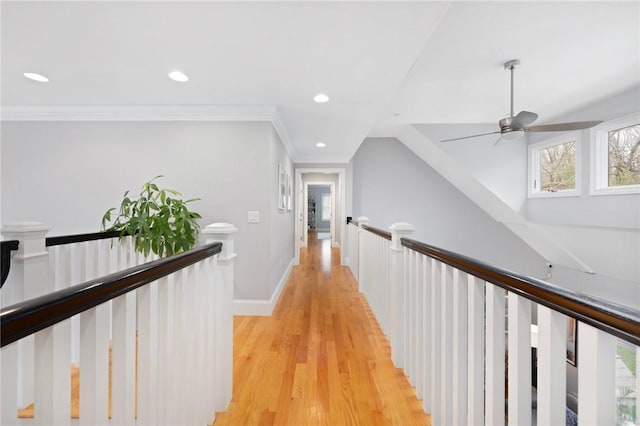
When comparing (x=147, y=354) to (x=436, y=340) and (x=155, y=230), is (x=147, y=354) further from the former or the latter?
(x=155, y=230)

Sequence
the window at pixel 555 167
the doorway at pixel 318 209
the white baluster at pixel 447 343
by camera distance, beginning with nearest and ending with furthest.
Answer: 1. the white baluster at pixel 447 343
2. the window at pixel 555 167
3. the doorway at pixel 318 209

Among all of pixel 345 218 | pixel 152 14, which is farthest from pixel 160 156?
pixel 345 218

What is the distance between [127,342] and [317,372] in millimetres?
1383

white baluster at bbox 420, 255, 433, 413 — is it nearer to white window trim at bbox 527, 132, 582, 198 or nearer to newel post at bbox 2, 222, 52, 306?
newel post at bbox 2, 222, 52, 306

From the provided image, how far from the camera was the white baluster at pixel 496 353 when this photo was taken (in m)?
0.97

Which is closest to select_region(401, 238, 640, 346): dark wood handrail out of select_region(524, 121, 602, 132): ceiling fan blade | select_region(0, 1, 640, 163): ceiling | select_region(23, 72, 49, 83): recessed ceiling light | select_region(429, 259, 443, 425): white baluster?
select_region(429, 259, 443, 425): white baluster

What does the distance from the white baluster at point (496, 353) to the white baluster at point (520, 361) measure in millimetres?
89

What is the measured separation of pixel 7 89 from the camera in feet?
9.14

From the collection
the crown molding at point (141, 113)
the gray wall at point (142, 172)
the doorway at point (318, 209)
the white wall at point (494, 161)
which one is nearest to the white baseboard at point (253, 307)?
the gray wall at point (142, 172)

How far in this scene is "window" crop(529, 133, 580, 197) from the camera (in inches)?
183

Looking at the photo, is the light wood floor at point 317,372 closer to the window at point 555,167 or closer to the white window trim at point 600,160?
the white window trim at point 600,160

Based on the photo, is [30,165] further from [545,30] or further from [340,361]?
[545,30]

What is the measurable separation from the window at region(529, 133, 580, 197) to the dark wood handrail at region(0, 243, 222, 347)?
583 centimetres

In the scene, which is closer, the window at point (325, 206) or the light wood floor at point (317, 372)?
the light wood floor at point (317, 372)
